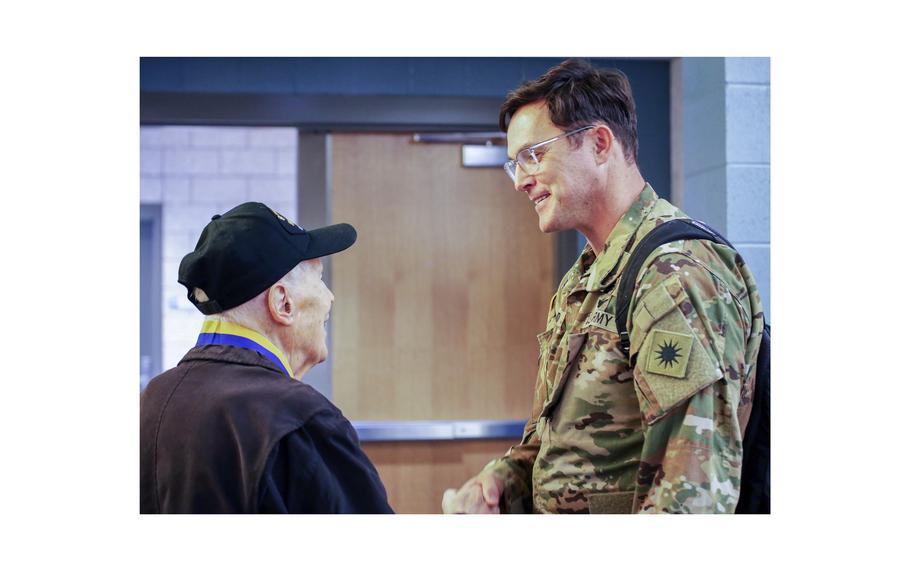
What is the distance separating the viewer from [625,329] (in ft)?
4.05

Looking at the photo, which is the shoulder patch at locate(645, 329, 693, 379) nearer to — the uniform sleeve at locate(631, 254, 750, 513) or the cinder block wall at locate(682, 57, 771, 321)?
the uniform sleeve at locate(631, 254, 750, 513)

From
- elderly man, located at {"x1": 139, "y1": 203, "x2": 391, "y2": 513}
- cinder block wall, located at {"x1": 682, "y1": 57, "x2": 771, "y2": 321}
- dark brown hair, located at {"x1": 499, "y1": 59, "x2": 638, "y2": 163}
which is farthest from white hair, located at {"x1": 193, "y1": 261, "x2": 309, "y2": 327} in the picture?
cinder block wall, located at {"x1": 682, "y1": 57, "x2": 771, "y2": 321}

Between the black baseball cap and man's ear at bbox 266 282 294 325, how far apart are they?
0.02 meters

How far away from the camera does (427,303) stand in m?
2.71

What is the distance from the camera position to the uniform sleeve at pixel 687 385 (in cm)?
113

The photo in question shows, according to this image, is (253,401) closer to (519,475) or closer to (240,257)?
(240,257)

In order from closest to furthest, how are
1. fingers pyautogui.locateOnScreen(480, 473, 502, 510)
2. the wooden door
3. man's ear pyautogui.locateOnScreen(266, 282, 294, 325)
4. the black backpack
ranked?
the black backpack, man's ear pyautogui.locateOnScreen(266, 282, 294, 325), fingers pyautogui.locateOnScreen(480, 473, 502, 510), the wooden door

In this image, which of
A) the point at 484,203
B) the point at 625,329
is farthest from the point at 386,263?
the point at 625,329

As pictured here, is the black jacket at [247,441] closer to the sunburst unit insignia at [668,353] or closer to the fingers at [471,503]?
the fingers at [471,503]

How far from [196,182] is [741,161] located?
8.87ft

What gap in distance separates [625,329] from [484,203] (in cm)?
157

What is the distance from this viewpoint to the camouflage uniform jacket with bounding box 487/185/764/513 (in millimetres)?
1140

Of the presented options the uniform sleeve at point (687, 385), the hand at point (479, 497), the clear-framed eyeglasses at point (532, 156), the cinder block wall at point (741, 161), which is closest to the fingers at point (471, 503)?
the hand at point (479, 497)
